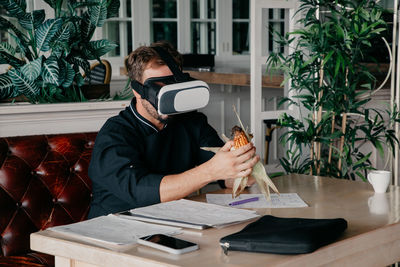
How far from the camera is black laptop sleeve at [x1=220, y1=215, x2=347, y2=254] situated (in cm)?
143

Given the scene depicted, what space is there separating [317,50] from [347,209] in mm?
1538

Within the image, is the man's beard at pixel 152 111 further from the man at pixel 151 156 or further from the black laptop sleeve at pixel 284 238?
the black laptop sleeve at pixel 284 238

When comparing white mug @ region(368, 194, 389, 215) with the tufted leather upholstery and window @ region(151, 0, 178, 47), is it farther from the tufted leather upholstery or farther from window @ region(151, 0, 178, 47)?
window @ region(151, 0, 178, 47)

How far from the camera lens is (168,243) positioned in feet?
4.89

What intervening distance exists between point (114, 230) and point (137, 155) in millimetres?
614

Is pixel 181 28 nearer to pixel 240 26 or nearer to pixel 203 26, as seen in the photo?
pixel 203 26

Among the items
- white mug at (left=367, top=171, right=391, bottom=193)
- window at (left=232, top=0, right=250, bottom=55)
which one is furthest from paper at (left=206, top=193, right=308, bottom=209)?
window at (left=232, top=0, right=250, bottom=55)

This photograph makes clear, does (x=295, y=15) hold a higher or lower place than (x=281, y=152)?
higher

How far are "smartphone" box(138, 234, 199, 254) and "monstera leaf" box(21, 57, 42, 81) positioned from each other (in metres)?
1.49

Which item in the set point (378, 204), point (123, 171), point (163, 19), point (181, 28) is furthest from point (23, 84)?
point (181, 28)

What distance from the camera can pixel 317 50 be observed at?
3309mm

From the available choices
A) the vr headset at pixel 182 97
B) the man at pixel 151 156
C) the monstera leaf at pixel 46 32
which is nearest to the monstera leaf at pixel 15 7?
the monstera leaf at pixel 46 32

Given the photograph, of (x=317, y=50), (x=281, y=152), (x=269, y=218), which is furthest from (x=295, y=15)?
(x=281, y=152)

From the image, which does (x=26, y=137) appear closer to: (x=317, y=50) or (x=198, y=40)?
(x=317, y=50)
